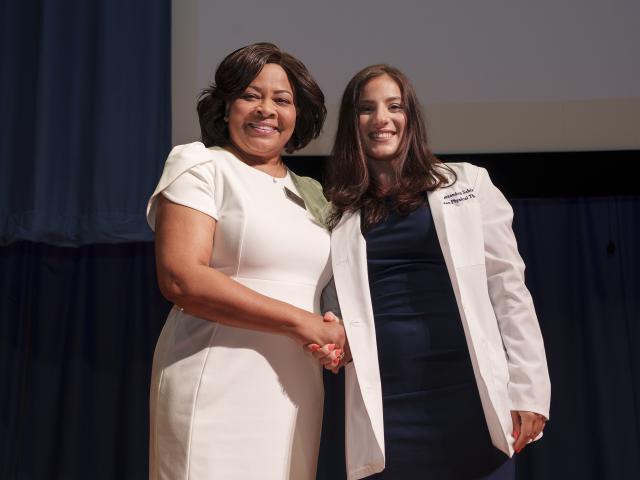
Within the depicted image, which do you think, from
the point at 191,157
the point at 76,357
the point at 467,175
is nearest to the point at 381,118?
the point at 467,175

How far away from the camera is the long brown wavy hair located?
1929 mm

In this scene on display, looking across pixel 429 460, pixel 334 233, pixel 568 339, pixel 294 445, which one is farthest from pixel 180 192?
pixel 568 339

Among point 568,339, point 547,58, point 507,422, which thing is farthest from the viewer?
point 568,339

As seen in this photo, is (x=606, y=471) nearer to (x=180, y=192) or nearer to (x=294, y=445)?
(x=294, y=445)

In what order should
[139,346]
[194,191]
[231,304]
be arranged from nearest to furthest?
[231,304] < [194,191] < [139,346]

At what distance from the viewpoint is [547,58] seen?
10.7ft

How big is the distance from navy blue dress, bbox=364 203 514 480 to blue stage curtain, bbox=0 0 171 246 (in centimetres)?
173

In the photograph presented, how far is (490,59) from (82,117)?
1.90m

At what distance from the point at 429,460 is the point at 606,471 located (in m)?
2.05

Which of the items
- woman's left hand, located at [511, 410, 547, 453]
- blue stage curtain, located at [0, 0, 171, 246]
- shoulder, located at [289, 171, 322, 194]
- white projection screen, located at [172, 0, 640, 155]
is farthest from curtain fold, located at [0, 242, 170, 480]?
woman's left hand, located at [511, 410, 547, 453]

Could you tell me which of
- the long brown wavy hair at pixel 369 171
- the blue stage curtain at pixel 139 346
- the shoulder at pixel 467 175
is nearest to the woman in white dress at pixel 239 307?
the long brown wavy hair at pixel 369 171

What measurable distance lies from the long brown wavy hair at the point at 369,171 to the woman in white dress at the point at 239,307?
12cm

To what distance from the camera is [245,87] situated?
6.40 ft

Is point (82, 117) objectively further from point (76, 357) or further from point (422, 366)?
point (422, 366)
